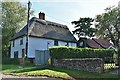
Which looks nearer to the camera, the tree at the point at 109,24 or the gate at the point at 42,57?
the gate at the point at 42,57

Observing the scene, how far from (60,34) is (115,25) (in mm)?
8257

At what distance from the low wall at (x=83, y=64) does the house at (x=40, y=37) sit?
899 centimetres

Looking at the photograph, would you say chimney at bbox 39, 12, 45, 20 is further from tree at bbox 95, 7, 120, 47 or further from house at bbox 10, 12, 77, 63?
tree at bbox 95, 7, 120, 47

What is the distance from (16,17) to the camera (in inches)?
1645

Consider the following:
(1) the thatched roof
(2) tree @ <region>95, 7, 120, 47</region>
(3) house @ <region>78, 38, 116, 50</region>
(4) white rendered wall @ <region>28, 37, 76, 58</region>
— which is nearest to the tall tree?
(1) the thatched roof

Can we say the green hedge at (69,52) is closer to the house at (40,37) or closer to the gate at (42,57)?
the gate at (42,57)

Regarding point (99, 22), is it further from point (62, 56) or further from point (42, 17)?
point (62, 56)

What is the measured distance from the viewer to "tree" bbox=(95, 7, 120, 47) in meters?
29.8

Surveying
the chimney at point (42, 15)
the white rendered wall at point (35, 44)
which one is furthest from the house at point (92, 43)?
the white rendered wall at point (35, 44)

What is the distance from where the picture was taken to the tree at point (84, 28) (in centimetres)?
4316

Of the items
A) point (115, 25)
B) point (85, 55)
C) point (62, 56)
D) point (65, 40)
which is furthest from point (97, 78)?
point (65, 40)

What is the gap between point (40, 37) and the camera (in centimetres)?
3038

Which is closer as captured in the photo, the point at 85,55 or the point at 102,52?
the point at 85,55

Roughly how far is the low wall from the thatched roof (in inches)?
413
